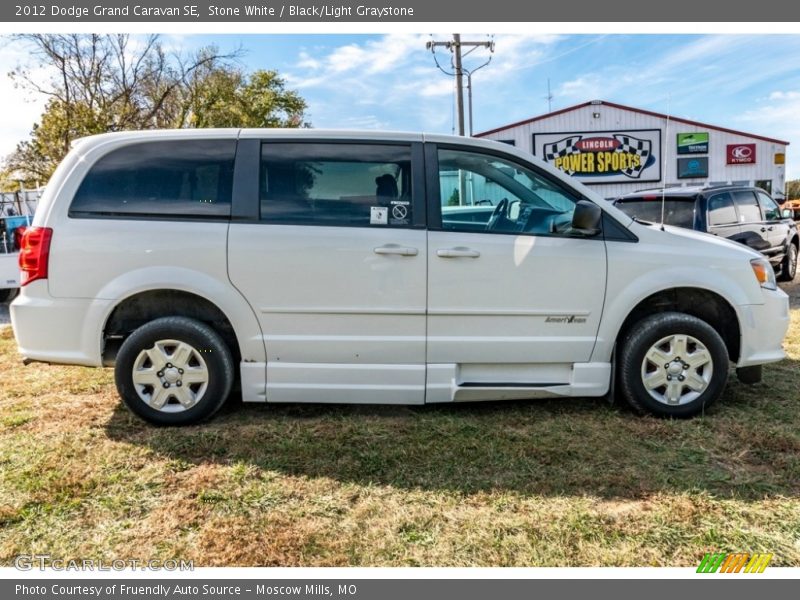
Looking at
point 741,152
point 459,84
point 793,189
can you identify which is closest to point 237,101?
point 459,84

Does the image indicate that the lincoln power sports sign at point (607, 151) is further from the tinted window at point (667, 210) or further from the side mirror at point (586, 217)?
the side mirror at point (586, 217)

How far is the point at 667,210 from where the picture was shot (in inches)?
291

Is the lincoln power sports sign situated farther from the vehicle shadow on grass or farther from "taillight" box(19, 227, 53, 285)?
"taillight" box(19, 227, 53, 285)

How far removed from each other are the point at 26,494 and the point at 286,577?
1.59 meters

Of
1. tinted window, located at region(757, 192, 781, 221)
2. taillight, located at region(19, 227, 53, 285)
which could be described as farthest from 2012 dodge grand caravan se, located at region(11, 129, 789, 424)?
tinted window, located at region(757, 192, 781, 221)

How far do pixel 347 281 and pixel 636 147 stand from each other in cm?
2519

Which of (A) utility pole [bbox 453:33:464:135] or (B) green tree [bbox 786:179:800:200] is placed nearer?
(A) utility pole [bbox 453:33:464:135]

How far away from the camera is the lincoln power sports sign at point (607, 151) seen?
25.1m

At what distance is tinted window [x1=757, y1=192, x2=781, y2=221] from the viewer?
901 cm

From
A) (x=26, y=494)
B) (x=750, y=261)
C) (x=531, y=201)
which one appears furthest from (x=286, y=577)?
(x=750, y=261)

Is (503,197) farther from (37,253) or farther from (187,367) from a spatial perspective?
(37,253)

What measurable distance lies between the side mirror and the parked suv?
11.3 feet

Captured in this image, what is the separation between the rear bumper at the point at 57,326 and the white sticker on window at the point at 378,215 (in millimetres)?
1782

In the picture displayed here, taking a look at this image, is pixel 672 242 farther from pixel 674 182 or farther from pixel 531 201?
pixel 674 182
